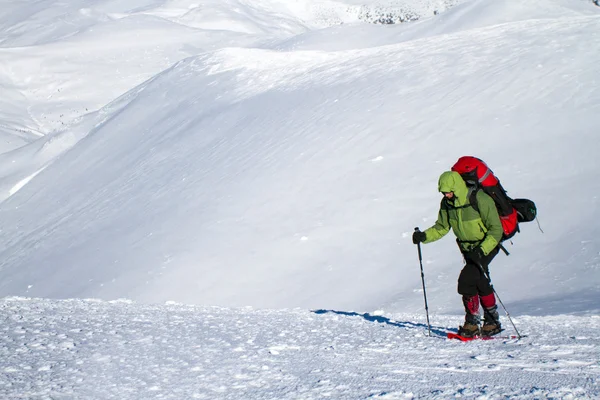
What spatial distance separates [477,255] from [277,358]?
1792 mm

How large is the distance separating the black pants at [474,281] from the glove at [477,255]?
60 millimetres

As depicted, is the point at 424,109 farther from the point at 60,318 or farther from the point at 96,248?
the point at 60,318

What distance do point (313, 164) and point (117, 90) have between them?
25.9m

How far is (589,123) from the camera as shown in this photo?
35.4 feet

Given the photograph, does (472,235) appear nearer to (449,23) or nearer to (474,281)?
(474,281)

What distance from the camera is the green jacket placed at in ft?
16.0

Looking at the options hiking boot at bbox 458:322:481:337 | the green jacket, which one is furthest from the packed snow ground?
the green jacket

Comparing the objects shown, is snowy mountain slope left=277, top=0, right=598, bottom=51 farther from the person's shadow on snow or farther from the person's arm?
the person's arm

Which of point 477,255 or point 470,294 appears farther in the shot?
point 470,294

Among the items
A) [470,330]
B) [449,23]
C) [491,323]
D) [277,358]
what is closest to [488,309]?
[491,323]

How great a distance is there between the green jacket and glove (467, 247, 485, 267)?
0.11 ft

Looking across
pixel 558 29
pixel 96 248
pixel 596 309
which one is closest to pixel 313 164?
pixel 96 248

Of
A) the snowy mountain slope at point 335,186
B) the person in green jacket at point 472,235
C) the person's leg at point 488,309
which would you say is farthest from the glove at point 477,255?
the snowy mountain slope at point 335,186

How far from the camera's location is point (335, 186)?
10891mm
